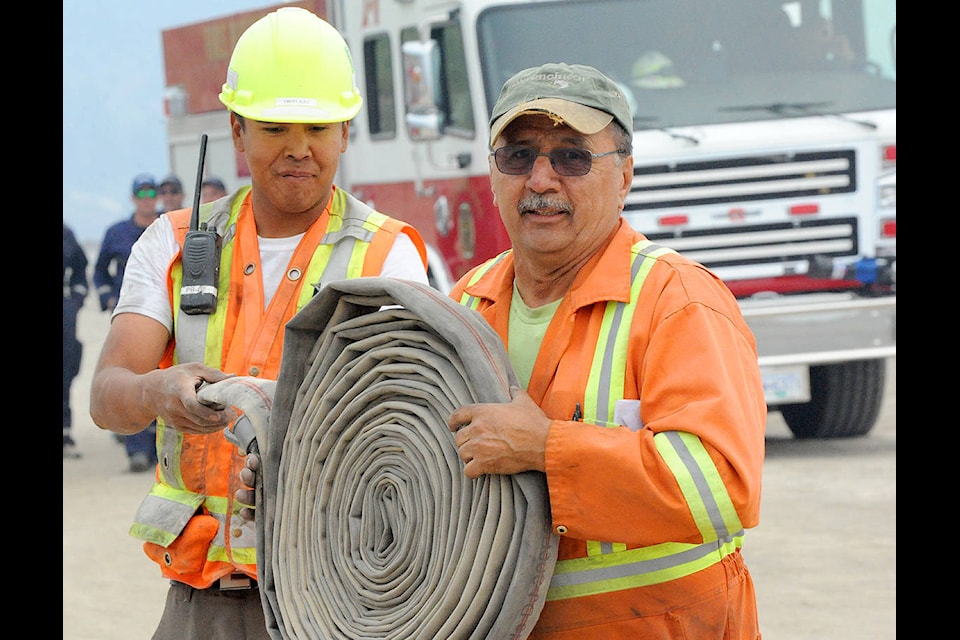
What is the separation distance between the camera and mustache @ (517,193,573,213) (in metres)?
2.62

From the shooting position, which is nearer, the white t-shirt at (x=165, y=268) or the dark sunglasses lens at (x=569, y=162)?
the dark sunglasses lens at (x=569, y=162)

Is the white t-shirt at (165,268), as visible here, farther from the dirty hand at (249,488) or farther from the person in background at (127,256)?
the person in background at (127,256)

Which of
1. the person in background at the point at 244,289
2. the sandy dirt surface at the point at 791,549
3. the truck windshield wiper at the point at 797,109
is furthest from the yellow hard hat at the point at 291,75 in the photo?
the truck windshield wiper at the point at 797,109

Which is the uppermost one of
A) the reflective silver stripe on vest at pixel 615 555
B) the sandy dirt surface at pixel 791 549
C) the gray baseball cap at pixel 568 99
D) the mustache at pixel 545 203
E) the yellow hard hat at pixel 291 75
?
the yellow hard hat at pixel 291 75

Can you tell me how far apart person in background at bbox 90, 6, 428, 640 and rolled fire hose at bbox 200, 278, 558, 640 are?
333 millimetres

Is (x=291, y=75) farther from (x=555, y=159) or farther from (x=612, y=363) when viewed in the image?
(x=612, y=363)

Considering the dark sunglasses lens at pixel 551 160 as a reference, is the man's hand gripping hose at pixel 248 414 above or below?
below

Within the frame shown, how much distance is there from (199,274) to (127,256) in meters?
8.15

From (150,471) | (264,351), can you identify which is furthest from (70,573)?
(264,351)

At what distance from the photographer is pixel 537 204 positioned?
2.64 meters

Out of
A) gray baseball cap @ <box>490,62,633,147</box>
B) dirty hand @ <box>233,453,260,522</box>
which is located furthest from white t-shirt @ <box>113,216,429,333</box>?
gray baseball cap @ <box>490,62,633,147</box>

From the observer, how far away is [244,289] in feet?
10.5

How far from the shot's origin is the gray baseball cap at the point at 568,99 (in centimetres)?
255

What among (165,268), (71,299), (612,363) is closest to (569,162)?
(612,363)
